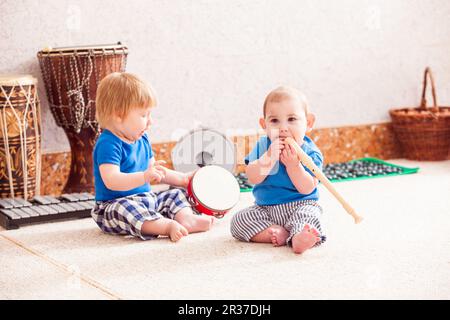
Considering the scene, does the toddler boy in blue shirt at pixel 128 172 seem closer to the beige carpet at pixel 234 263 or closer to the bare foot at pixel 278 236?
the beige carpet at pixel 234 263

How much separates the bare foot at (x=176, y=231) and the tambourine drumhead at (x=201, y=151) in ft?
2.92

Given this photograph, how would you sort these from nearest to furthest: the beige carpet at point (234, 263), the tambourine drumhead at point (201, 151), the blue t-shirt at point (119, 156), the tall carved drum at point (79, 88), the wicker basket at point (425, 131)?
1. the beige carpet at point (234, 263)
2. the blue t-shirt at point (119, 156)
3. the tall carved drum at point (79, 88)
4. the tambourine drumhead at point (201, 151)
5. the wicker basket at point (425, 131)

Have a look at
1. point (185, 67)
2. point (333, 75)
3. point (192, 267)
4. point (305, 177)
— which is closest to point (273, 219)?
point (305, 177)

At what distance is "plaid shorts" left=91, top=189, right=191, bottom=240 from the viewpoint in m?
2.60

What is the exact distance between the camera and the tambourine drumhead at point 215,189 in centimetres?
256

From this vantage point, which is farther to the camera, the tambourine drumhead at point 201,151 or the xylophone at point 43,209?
the tambourine drumhead at point 201,151

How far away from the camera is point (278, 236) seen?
2428 mm

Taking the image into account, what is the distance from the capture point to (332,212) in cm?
295

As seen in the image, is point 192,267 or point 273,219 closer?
point 192,267

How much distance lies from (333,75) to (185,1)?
3.23 ft

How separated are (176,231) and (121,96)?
0.51m

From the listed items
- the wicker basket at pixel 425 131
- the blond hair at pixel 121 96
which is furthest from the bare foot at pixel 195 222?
the wicker basket at pixel 425 131

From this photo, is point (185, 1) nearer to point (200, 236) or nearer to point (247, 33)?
point (247, 33)
